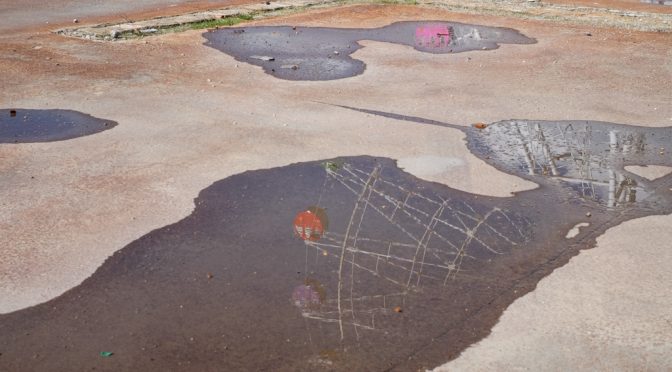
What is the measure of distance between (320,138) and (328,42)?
5.39 m

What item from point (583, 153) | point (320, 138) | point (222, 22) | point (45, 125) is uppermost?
point (222, 22)

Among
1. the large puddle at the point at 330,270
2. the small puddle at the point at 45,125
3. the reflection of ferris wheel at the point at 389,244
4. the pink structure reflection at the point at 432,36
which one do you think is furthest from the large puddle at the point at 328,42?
the reflection of ferris wheel at the point at 389,244

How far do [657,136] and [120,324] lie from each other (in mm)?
6510

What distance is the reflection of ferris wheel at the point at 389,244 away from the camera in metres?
4.81

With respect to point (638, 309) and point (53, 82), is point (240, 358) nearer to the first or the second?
point (638, 309)

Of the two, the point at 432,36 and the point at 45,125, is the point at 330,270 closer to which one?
the point at 45,125

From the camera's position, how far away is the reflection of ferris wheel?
4.81 m

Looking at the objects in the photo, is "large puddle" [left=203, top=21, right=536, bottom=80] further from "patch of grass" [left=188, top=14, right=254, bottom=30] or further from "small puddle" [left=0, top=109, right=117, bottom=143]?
"small puddle" [left=0, top=109, right=117, bottom=143]

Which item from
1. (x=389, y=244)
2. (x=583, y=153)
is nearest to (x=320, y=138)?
(x=389, y=244)

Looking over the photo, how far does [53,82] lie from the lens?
10.0m

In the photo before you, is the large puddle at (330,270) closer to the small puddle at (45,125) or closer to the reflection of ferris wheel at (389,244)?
the reflection of ferris wheel at (389,244)

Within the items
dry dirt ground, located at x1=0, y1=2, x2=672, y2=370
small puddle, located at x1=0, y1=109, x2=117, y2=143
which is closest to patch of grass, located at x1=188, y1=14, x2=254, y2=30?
dry dirt ground, located at x1=0, y1=2, x2=672, y2=370

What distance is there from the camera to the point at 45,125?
8.27 meters

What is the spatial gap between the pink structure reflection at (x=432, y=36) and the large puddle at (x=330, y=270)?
5898 millimetres
